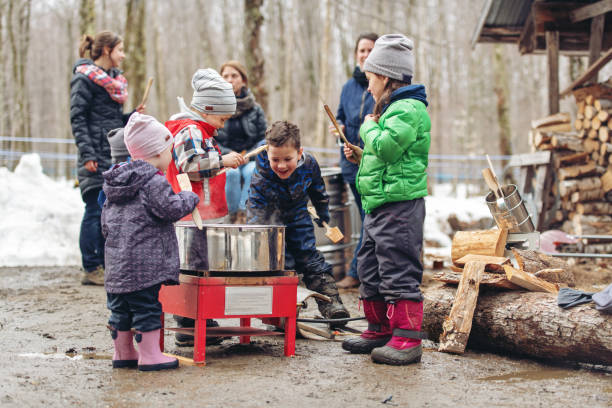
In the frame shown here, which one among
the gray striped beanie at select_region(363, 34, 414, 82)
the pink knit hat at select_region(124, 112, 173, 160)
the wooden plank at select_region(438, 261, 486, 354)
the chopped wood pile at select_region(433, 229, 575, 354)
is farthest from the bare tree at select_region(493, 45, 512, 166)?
the pink knit hat at select_region(124, 112, 173, 160)

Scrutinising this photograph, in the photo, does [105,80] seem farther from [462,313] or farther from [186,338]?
[462,313]

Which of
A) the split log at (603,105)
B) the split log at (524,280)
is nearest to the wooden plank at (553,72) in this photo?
the split log at (603,105)

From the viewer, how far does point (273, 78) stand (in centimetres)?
3541

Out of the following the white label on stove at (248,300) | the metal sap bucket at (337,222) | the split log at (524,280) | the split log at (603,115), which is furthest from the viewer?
the split log at (603,115)

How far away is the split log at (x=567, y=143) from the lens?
901cm

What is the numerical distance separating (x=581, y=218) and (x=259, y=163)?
5.70 meters

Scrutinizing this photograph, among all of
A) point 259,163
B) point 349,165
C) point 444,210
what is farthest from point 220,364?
point 444,210

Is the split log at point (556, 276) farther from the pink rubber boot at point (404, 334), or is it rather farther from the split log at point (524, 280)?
the pink rubber boot at point (404, 334)

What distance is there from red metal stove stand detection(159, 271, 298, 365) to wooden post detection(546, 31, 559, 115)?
22.9ft

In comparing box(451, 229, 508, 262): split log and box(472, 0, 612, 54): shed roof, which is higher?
box(472, 0, 612, 54): shed roof

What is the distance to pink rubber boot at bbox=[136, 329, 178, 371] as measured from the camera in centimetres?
368

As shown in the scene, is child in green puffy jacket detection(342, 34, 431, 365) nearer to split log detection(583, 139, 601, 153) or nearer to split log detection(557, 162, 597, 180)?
split log detection(557, 162, 597, 180)

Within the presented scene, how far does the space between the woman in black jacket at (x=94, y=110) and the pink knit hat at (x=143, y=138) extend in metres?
2.89

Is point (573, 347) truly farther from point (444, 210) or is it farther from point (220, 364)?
point (444, 210)
